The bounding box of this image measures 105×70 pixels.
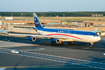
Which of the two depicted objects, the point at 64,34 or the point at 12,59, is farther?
the point at 64,34

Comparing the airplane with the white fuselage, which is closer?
the white fuselage

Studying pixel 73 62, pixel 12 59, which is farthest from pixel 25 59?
pixel 73 62

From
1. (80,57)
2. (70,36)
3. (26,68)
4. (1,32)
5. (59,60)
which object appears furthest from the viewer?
(1,32)

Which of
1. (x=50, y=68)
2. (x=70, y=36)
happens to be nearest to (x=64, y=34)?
(x=70, y=36)

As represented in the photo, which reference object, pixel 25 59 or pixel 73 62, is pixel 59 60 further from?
pixel 25 59

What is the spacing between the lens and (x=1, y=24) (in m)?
112

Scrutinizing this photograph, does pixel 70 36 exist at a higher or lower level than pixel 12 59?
higher

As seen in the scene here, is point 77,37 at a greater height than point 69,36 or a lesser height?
lesser

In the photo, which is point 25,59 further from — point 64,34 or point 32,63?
point 64,34

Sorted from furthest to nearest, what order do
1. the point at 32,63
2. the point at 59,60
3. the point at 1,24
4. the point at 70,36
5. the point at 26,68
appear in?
the point at 1,24
the point at 70,36
the point at 59,60
the point at 32,63
the point at 26,68

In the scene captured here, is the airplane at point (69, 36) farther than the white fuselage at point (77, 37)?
Yes

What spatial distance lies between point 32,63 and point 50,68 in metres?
5.21

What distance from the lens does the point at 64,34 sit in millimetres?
58500

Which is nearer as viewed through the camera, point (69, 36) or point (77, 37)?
point (77, 37)
